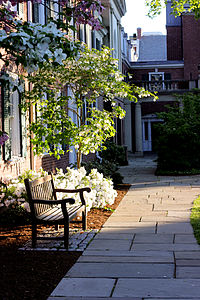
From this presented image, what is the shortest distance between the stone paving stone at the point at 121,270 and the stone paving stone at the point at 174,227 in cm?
203

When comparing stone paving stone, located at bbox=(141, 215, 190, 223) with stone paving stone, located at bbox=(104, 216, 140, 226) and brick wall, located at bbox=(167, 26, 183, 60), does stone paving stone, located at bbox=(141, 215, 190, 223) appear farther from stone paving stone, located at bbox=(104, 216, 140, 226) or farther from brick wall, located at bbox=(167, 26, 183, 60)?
brick wall, located at bbox=(167, 26, 183, 60)

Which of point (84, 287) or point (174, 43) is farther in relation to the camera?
point (174, 43)

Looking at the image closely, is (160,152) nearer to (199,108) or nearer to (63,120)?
(199,108)

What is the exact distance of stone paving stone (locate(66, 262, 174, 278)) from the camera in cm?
491

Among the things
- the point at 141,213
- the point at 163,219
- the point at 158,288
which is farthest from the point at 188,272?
the point at 141,213

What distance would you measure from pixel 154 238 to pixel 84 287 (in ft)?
7.95

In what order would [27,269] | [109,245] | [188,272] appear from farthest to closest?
[109,245] → [27,269] → [188,272]

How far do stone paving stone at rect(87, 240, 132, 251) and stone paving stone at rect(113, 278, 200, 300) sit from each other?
1.45 metres

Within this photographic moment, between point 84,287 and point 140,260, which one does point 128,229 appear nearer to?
point 140,260

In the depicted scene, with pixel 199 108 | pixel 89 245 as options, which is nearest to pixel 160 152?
pixel 199 108

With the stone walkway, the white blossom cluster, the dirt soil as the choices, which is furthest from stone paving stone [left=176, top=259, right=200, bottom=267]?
the white blossom cluster

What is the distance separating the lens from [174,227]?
757 cm

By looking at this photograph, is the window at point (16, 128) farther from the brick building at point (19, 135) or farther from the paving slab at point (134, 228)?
the paving slab at point (134, 228)

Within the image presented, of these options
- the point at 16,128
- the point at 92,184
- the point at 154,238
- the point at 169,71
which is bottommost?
the point at 154,238
